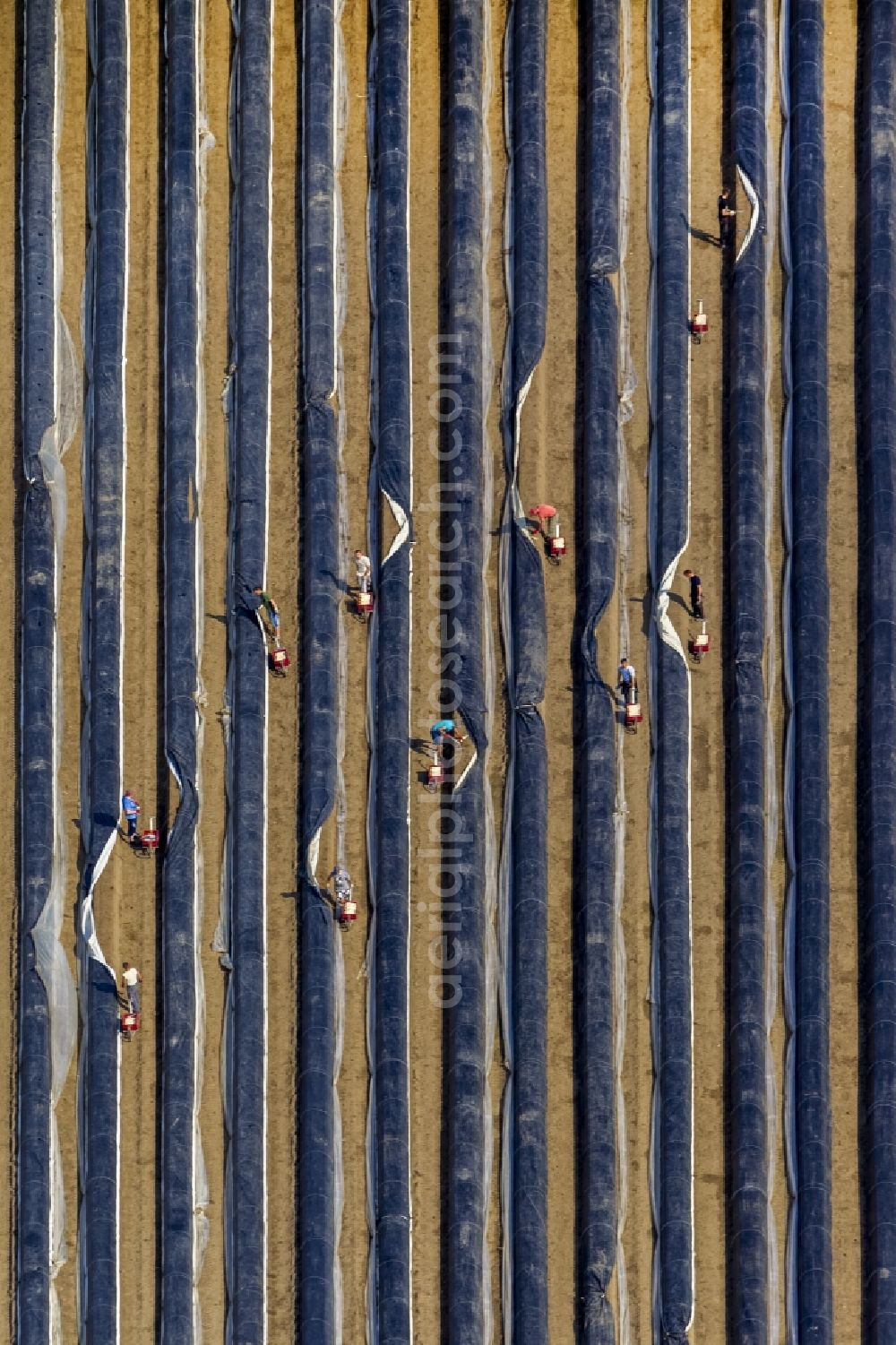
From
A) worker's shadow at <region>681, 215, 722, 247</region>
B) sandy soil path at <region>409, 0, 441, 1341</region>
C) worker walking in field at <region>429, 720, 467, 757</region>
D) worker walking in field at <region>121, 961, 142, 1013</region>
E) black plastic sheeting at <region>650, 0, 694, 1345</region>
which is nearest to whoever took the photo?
black plastic sheeting at <region>650, 0, 694, 1345</region>

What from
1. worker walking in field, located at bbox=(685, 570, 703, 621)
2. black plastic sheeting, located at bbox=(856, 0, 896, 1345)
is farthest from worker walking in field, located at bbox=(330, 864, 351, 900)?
black plastic sheeting, located at bbox=(856, 0, 896, 1345)

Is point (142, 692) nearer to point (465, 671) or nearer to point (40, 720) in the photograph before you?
point (40, 720)

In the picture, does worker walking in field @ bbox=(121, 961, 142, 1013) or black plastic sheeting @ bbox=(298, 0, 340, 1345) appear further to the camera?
worker walking in field @ bbox=(121, 961, 142, 1013)

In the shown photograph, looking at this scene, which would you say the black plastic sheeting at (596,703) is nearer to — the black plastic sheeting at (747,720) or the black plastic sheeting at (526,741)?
the black plastic sheeting at (526,741)

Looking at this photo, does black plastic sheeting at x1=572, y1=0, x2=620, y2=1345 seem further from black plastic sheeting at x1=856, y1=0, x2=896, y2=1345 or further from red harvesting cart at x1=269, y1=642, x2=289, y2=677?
red harvesting cart at x1=269, y1=642, x2=289, y2=677

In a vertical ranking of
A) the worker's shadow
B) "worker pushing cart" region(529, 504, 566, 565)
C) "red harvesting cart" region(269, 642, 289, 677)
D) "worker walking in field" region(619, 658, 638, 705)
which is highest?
the worker's shadow

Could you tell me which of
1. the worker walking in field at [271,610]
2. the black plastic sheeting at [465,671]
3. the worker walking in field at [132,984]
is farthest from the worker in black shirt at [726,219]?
the worker walking in field at [132,984]
